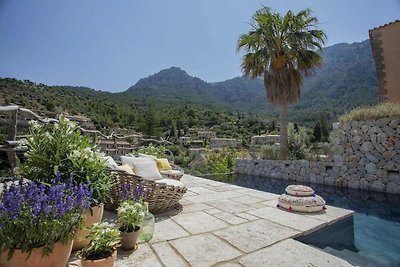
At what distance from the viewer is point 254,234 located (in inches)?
93.4

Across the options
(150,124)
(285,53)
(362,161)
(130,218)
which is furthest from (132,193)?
(150,124)

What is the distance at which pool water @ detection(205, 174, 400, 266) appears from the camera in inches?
97.3

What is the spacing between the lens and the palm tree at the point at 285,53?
28.5 feet

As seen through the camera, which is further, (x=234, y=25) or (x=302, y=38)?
(x=234, y=25)

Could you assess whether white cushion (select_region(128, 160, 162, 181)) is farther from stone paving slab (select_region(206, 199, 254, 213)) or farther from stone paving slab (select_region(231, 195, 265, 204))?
stone paving slab (select_region(231, 195, 265, 204))

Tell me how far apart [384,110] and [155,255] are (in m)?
6.81

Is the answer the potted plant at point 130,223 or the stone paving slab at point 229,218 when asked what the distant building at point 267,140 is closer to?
the stone paving slab at point 229,218

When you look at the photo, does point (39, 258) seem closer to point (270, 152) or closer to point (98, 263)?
point (98, 263)

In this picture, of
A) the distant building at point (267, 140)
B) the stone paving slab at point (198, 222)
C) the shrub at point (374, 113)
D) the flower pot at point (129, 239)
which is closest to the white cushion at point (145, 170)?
the stone paving slab at point (198, 222)

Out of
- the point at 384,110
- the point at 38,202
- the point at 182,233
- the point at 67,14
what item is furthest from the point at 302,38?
the point at 38,202

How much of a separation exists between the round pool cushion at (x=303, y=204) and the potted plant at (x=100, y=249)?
2405mm

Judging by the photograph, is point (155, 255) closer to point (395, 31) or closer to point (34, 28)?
point (34, 28)

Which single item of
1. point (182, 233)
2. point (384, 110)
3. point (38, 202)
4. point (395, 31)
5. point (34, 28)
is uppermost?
point (395, 31)

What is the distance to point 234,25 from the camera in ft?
34.2
